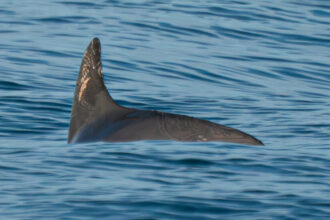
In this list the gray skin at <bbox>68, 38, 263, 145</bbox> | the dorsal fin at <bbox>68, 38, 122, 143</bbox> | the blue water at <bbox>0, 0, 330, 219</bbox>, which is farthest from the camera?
the blue water at <bbox>0, 0, 330, 219</bbox>

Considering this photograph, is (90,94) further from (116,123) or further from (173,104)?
(173,104)

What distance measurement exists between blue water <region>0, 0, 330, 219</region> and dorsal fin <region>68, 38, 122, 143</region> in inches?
35.0

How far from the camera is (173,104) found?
43.8 ft

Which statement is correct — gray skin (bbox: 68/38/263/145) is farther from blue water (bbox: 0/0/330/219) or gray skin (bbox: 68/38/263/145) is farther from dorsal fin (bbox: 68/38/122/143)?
blue water (bbox: 0/0/330/219)

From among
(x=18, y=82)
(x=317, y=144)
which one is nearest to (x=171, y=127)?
(x=317, y=144)

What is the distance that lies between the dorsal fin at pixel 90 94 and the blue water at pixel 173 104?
0.89 meters

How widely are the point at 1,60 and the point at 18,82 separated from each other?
1.86 metres

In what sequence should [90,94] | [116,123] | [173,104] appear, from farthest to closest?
1. [173,104]
2. [90,94]
3. [116,123]

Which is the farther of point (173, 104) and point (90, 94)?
point (173, 104)

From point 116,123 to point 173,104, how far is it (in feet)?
18.4

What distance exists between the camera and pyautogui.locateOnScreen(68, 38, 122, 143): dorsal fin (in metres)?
7.91

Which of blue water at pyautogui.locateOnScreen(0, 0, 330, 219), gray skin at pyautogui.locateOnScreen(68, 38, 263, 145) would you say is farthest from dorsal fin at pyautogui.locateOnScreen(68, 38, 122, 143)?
blue water at pyautogui.locateOnScreen(0, 0, 330, 219)

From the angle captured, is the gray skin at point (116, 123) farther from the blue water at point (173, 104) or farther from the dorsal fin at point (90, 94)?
the blue water at point (173, 104)

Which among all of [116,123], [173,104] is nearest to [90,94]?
[116,123]
